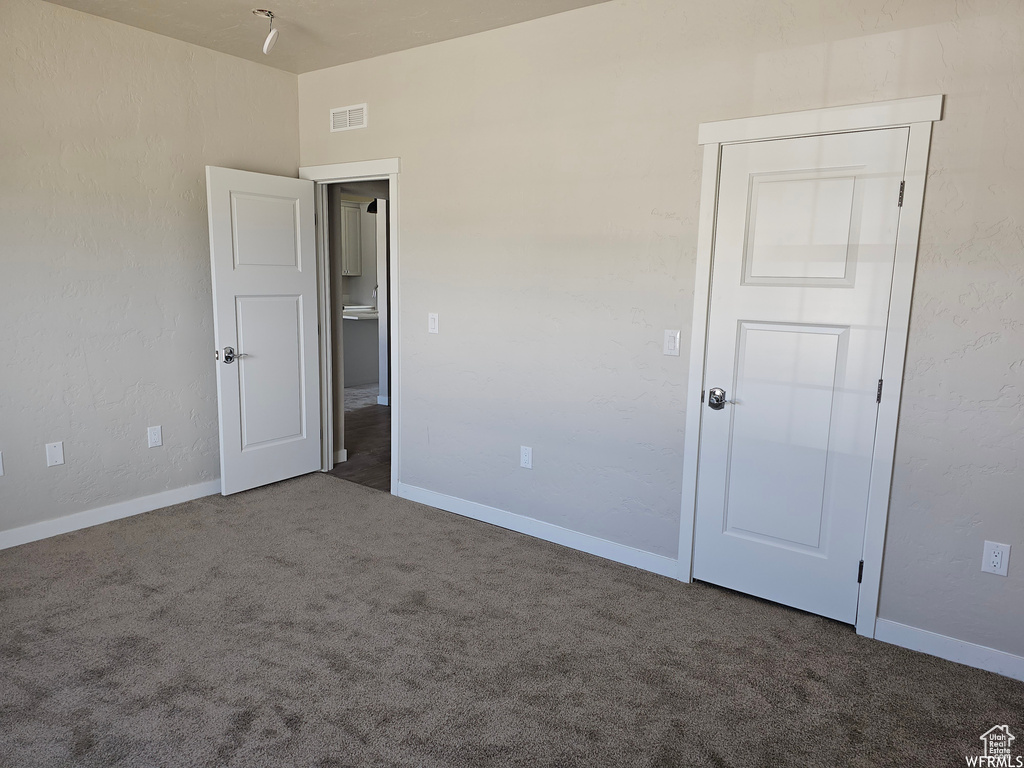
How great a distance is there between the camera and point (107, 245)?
3.67 metres

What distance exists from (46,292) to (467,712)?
304cm

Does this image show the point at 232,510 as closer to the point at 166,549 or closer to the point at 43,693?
the point at 166,549

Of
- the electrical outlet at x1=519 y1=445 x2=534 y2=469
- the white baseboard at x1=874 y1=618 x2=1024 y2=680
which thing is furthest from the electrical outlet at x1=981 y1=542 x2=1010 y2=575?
the electrical outlet at x1=519 y1=445 x2=534 y2=469

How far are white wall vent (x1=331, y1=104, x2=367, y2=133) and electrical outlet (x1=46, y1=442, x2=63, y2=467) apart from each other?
8.19ft

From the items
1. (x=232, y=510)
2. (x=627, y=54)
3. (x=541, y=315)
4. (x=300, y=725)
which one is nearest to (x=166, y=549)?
(x=232, y=510)

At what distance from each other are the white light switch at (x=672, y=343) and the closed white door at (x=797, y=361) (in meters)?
0.16

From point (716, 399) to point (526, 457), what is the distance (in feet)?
3.82

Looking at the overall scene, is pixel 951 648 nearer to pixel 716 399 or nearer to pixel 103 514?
pixel 716 399

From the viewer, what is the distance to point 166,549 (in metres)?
3.45

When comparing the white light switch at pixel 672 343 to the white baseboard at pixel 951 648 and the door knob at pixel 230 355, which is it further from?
the door knob at pixel 230 355

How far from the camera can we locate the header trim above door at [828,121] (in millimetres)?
2463

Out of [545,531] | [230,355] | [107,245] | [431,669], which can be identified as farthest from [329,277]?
[431,669]

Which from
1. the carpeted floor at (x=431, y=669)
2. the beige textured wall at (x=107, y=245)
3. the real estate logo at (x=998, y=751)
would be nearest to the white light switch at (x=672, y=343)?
the carpeted floor at (x=431, y=669)

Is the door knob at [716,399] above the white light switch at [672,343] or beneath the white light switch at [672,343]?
beneath
